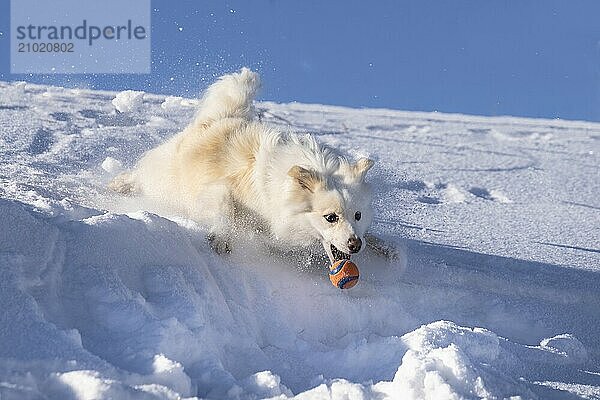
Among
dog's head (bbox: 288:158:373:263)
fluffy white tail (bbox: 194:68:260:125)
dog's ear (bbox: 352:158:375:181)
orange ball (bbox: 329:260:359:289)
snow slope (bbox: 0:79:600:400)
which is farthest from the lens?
fluffy white tail (bbox: 194:68:260:125)

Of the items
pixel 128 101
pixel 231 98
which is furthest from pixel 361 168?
pixel 128 101

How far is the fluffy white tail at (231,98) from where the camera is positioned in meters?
5.37

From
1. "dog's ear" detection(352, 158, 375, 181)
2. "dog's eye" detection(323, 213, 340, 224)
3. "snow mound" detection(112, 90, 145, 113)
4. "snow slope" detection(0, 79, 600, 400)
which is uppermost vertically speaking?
"snow mound" detection(112, 90, 145, 113)

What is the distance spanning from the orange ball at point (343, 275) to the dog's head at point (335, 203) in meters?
0.09

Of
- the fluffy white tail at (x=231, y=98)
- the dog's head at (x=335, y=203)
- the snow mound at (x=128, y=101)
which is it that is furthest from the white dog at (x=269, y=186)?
the snow mound at (x=128, y=101)

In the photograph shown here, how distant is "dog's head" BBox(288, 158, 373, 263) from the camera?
152 inches

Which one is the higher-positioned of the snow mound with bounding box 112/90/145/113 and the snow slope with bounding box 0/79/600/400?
the snow mound with bounding box 112/90/145/113

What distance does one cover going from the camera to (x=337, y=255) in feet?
13.0

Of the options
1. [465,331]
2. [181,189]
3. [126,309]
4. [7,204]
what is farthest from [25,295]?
[181,189]

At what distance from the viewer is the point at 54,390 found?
1837 mm

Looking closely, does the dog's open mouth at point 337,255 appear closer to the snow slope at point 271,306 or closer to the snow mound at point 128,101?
the snow slope at point 271,306

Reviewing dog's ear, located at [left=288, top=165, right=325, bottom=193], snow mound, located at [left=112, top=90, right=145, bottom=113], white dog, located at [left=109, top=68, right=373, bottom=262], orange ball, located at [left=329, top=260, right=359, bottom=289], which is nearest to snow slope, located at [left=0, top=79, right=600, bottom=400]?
orange ball, located at [left=329, top=260, right=359, bottom=289]

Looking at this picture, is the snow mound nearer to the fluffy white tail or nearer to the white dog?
the fluffy white tail

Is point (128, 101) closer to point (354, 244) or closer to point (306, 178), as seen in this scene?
point (306, 178)
